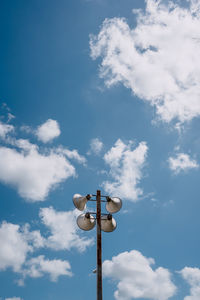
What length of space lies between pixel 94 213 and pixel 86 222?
490 mm

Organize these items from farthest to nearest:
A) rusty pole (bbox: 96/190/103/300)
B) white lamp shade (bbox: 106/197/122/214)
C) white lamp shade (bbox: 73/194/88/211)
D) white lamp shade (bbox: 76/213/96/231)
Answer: white lamp shade (bbox: 106/197/122/214)
white lamp shade (bbox: 73/194/88/211)
white lamp shade (bbox: 76/213/96/231)
rusty pole (bbox: 96/190/103/300)

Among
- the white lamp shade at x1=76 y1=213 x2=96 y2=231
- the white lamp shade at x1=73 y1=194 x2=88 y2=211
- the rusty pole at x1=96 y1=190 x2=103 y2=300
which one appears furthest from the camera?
the white lamp shade at x1=73 y1=194 x2=88 y2=211

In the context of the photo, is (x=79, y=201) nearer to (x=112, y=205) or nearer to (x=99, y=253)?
(x=112, y=205)

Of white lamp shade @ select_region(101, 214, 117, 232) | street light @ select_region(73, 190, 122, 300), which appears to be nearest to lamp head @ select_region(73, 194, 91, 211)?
street light @ select_region(73, 190, 122, 300)

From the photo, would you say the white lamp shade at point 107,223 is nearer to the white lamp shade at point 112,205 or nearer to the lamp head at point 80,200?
the white lamp shade at point 112,205

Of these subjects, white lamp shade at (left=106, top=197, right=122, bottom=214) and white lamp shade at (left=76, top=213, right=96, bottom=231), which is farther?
white lamp shade at (left=106, top=197, right=122, bottom=214)

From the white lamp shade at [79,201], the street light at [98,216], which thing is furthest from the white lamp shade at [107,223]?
the white lamp shade at [79,201]

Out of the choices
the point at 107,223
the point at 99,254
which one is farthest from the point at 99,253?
the point at 107,223

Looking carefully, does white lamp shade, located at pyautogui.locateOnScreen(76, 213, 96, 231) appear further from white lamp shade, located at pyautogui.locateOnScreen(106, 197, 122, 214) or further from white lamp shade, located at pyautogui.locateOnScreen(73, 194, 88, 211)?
white lamp shade, located at pyautogui.locateOnScreen(106, 197, 122, 214)

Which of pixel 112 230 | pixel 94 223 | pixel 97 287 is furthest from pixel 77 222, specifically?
pixel 97 287

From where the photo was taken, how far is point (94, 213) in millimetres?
11867

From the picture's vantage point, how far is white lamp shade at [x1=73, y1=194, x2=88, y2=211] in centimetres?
1176

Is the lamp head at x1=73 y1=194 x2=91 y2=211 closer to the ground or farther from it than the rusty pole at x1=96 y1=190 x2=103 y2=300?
farther from it

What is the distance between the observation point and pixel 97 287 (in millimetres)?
10219
